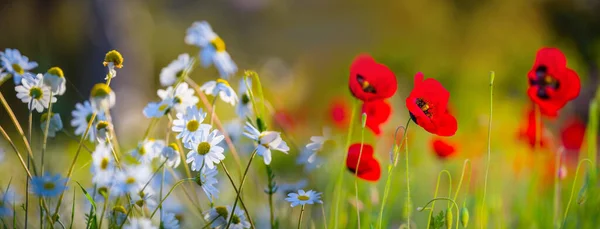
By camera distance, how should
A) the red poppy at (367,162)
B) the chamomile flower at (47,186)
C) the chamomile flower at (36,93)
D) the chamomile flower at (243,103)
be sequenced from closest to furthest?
the chamomile flower at (47,186) < the chamomile flower at (36,93) < the red poppy at (367,162) < the chamomile flower at (243,103)

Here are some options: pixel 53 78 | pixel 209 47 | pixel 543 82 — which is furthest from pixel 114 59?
pixel 543 82

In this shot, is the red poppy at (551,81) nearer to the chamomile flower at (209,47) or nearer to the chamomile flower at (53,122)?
the chamomile flower at (209,47)

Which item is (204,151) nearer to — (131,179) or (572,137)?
(131,179)

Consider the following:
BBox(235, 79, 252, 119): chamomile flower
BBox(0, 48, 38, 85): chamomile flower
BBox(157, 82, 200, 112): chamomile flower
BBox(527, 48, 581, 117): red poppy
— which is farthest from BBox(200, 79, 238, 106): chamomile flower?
BBox(527, 48, 581, 117): red poppy

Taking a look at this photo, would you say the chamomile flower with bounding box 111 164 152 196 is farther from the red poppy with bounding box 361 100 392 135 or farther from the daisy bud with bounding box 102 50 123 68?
the red poppy with bounding box 361 100 392 135

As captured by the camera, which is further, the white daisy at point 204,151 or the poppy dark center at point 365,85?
the poppy dark center at point 365,85

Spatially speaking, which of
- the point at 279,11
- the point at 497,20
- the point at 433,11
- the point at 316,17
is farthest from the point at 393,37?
the point at 279,11

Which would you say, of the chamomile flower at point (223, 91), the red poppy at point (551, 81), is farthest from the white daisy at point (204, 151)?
the red poppy at point (551, 81)
